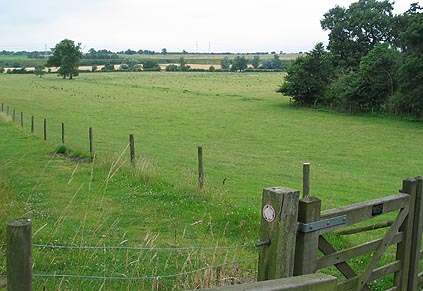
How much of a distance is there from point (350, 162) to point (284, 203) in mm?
25294

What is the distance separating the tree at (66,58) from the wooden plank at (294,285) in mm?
136326

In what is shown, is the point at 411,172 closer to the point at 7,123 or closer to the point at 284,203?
the point at 284,203

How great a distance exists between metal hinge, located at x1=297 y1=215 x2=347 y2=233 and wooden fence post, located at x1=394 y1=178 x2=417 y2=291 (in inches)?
54.7

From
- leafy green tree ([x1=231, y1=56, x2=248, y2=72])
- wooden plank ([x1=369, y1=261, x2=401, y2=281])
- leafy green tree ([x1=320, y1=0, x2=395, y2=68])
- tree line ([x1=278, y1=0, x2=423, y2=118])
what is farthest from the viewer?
leafy green tree ([x1=231, y1=56, x2=248, y2=72])

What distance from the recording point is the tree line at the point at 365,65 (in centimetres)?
4788

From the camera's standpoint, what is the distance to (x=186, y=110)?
189 feet

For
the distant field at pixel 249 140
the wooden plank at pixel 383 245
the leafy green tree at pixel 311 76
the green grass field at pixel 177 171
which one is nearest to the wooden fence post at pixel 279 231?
the wooden plank at pixel 383 245

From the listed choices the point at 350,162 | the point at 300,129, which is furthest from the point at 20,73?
the point at 350,162

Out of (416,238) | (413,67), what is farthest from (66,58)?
(416,238)

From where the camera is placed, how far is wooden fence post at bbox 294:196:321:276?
4.30 metres

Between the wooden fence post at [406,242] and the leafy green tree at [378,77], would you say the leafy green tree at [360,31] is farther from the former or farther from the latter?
the wooden fence post at [406,242]

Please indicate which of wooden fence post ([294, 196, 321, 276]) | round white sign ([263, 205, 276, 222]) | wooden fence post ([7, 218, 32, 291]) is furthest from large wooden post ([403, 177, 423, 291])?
wooden fence post ([7, 218, 32, 291])

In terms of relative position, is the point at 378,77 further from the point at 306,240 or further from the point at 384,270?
the point at 306,240

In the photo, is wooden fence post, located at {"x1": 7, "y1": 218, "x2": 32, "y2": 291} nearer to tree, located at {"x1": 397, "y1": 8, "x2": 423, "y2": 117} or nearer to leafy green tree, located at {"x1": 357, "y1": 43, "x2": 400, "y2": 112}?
tree, located at {"x1": 397, "y1": 8, "x2": 423, "y2": 117}
